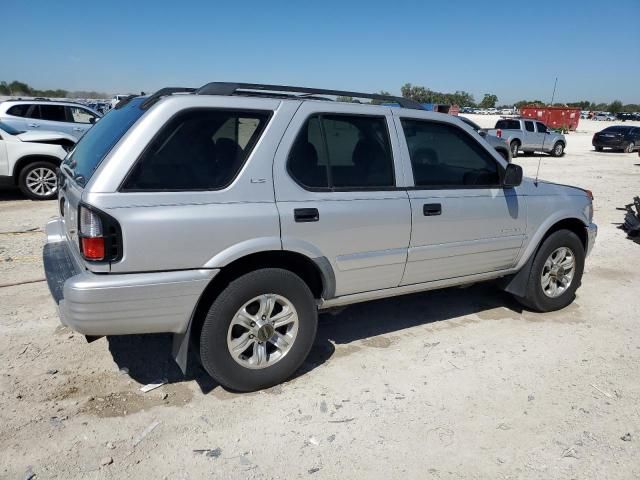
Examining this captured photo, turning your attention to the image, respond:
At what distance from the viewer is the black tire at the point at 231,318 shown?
9.72ft

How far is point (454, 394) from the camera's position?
10.8 ft

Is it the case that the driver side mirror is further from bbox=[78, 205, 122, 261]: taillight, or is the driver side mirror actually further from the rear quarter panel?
bbox=[78, 205, 122, 261]: taillight

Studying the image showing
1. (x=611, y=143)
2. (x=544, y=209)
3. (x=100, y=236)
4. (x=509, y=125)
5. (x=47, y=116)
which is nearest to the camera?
(x=100, y=236)

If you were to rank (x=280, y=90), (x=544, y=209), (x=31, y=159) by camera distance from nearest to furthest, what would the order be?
1. (x=280, y=90)
2. (x=544, y=209)
3. (x=31, y=159)

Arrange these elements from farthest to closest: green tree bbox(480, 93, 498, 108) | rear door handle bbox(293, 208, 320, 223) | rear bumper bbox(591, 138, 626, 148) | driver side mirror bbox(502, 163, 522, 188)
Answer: green tree bbox(480, 93, 498, 108)
rear bumper bbox(591, 138, 626, 148)
driver side mirror bbox(502, 163, 522, 188)
rear door handle bbox(293, 208, 320, 223)

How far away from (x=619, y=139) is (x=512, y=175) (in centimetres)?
2610

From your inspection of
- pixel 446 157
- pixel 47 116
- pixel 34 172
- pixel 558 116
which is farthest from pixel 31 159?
pixel 558 116

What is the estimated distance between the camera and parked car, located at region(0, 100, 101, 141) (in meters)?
Result: 10.9

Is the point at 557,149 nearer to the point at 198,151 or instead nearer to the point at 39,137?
the point at 39,137

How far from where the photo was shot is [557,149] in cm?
2258

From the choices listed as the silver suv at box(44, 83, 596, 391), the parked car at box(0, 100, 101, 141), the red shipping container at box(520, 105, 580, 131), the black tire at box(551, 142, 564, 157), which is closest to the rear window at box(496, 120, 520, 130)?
A: the black tire at box(551, 142, 564, 157)

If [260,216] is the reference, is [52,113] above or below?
above

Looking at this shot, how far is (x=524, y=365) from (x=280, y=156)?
2.35m

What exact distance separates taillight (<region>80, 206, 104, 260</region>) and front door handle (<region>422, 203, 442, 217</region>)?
7.09ft
